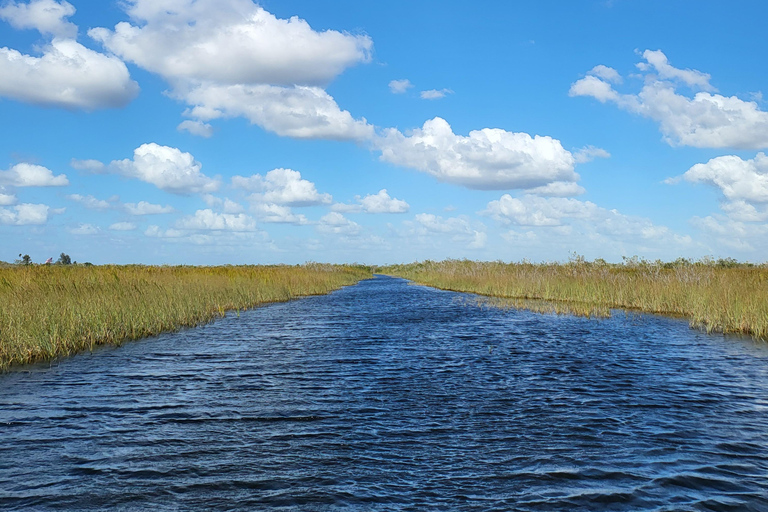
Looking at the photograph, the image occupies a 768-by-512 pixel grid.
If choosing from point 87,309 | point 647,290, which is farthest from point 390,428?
point 647,290

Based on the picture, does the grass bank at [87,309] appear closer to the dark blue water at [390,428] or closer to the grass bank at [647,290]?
the dark blue water at [390,428]

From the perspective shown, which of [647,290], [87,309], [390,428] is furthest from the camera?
[647,290]

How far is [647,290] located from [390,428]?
76.0 feet

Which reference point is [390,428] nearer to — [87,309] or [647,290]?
[87,309]

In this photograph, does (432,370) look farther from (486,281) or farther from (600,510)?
(486,281)

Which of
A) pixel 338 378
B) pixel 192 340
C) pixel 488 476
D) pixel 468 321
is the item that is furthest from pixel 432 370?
pixel 468 321

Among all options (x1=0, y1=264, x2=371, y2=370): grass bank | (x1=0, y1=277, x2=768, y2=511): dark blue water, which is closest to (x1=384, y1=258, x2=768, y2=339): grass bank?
(x1=0, y1=277, x2=768, y2=511): dark blue water

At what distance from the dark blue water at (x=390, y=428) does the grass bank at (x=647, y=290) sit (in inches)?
143

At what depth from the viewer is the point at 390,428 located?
8.29 metres

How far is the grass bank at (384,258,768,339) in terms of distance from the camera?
19500 mm

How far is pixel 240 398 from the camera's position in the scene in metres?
10.2

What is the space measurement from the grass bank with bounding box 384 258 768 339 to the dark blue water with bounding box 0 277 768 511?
3641 millimetres

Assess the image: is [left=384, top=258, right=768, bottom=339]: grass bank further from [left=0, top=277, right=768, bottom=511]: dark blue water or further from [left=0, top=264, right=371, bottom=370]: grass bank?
[left=0, top=264, right=371, bottom=370]: grass bank

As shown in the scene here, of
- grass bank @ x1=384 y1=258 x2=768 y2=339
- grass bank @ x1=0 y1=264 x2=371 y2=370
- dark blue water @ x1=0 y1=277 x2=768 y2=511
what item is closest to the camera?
dark blue water @ x1=0 y1=277 x2=768 y2=511
